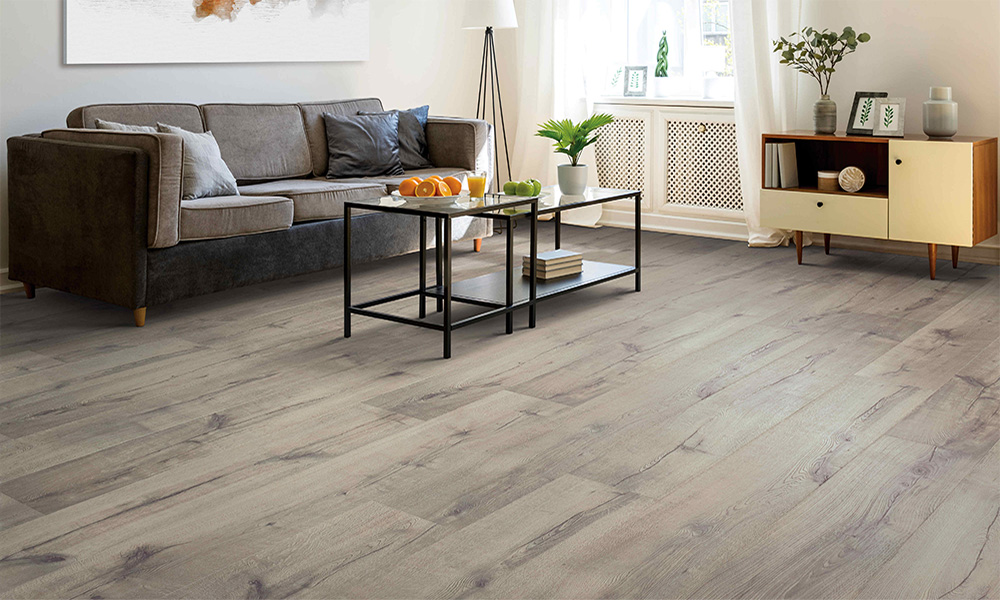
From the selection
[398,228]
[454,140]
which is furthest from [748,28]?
[398,228]

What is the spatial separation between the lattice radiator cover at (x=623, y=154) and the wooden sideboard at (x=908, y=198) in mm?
1134

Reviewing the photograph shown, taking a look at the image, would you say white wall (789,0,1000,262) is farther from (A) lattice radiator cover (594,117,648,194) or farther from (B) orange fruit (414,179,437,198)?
(B) orange fruit (414,179,437,198)

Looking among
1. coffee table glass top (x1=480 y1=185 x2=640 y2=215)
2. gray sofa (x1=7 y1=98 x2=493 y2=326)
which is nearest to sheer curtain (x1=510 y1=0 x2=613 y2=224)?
gray sofa (x1=7 y1=98 x2=493 y2=326)

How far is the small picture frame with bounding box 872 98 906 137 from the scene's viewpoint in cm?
463

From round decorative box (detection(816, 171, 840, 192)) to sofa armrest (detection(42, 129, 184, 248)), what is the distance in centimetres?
297

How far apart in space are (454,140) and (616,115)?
1.32 metres

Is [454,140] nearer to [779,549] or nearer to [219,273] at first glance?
[219,273]

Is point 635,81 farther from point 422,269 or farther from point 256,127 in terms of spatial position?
point 422,269

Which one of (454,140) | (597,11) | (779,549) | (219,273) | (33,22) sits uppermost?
(597,11)

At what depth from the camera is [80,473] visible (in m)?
2.31

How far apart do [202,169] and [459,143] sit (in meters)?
1.52

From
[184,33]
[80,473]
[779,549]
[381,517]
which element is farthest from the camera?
[184,33]

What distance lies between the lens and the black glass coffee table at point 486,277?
333 centimetres

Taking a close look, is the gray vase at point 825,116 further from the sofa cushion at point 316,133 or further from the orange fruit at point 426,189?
the sofa cushion at point 316,133
